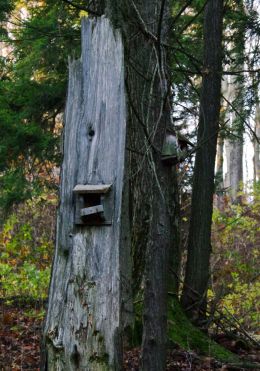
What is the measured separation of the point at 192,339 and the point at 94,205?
3621 millimetres

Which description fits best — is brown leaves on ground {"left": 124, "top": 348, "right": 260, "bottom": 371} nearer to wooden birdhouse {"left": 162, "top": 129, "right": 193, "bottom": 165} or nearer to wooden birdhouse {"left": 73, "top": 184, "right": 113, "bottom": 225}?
wooden birdhouse {"left": 162, "top": 129, "right": 193, "bottom": 165}

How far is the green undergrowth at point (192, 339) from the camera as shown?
20.7 ft

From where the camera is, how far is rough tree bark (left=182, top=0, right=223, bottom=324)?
23.6 ft

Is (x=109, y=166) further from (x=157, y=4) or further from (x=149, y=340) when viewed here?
(x=157, y=4)

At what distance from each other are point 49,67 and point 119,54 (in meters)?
5.81

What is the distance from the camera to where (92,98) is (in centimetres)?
356

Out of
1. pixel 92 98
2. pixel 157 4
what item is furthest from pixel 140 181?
pixel 92 98

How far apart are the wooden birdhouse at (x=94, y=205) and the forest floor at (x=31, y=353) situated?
9.17 ft

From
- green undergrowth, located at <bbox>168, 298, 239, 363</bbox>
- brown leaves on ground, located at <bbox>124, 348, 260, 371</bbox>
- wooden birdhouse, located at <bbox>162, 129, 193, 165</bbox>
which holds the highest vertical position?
wooden birdhouse, located at <bbox>162, 129, 193, 165</bbox>

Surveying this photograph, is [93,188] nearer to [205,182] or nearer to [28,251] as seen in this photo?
[205,182]

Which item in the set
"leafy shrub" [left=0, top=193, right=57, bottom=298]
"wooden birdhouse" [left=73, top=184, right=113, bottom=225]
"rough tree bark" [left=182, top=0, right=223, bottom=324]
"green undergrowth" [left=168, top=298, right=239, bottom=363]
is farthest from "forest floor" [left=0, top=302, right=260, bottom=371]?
"wooden birdhouse" [left=73, top=184, right=113, bottom=225]

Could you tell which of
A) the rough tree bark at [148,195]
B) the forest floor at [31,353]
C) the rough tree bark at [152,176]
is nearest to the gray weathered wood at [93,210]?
the rough tree bark at [148,195]

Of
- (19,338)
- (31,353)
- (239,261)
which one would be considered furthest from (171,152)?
(239,261)

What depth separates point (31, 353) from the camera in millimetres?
6434
